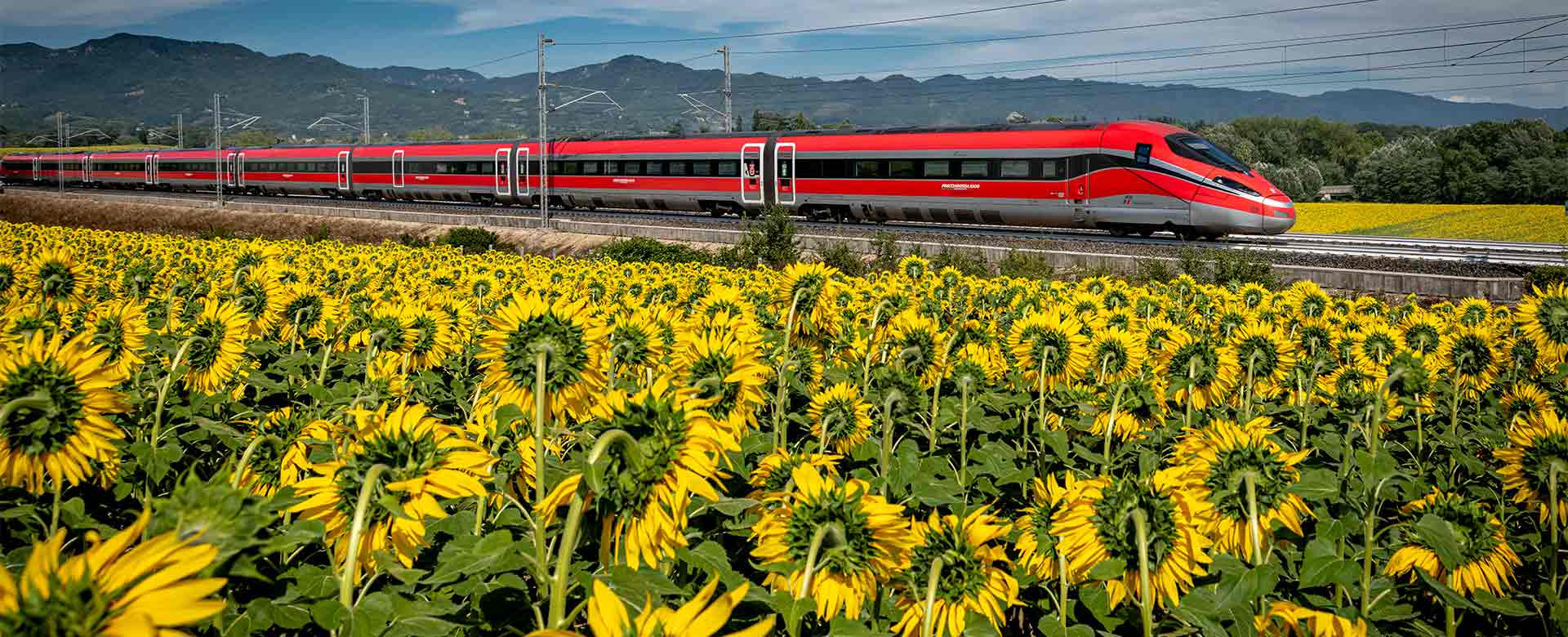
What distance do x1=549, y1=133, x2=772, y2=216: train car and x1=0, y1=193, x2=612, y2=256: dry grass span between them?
382 centimetres

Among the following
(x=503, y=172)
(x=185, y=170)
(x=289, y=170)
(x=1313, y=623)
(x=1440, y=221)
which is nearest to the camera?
(x=1313, y=623)

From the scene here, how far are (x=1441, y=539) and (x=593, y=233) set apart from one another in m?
27.6

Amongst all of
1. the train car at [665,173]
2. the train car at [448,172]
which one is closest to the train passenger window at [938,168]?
the train car at [665,173]

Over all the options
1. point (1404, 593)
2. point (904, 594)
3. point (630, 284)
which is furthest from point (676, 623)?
point (630, 284)

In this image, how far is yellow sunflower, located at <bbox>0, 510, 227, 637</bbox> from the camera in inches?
42.8

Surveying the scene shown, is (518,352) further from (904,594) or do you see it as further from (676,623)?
(676,623)

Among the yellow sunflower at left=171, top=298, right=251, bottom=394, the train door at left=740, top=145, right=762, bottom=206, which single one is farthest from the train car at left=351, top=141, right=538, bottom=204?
the yellow sunflower at left=171, top=298, right=251, bottom=394

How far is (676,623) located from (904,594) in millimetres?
1009

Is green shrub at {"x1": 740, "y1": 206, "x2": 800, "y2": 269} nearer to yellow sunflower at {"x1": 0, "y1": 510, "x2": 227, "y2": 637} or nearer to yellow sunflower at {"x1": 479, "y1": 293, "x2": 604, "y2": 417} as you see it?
yellow sunflower at {"x1": 479, "y1": 293, "x2": 604, "y2": 417}

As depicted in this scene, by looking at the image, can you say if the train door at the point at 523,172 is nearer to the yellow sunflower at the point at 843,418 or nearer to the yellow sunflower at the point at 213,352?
the yellow sunflower at the point at 213,352

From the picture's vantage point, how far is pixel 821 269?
4.45 meters

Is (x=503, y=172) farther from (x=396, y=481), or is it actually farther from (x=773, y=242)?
(x=396, y=481)

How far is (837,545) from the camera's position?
184 cm

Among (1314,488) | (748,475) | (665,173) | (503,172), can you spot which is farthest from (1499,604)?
(503,172)
